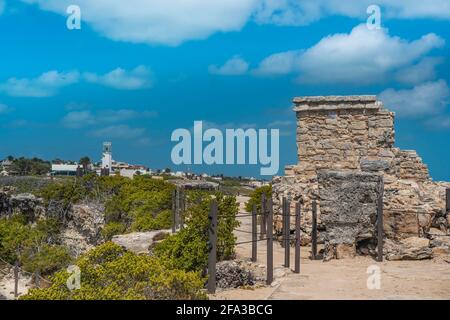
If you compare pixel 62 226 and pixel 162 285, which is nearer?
pixel 162 285

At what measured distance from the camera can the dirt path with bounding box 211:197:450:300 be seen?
8664mm

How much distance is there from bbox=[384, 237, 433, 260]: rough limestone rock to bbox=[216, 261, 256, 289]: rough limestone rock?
344 cm

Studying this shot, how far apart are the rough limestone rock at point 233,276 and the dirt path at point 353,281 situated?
491mm

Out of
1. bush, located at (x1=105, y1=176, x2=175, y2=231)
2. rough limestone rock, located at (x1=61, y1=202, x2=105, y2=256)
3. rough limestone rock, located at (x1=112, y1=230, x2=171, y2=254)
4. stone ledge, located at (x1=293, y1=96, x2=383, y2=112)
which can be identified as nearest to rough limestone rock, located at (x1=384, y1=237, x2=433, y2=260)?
rough limestone rock, located at (x1=112, y1=230, x2=171, y2=254)

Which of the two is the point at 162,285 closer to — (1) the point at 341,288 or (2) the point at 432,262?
(1) the point at 341,288

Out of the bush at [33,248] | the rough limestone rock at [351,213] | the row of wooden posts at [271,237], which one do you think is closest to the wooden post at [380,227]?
the row of wooden posts at [271,237]

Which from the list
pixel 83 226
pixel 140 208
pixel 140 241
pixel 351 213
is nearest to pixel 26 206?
pixel 83 226

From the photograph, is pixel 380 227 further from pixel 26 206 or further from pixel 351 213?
pixel 26 206


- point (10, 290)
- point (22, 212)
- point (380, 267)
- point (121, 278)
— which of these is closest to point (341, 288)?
point (380, 267)

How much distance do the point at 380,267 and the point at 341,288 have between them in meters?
2.41

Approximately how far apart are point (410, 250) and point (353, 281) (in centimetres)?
292
